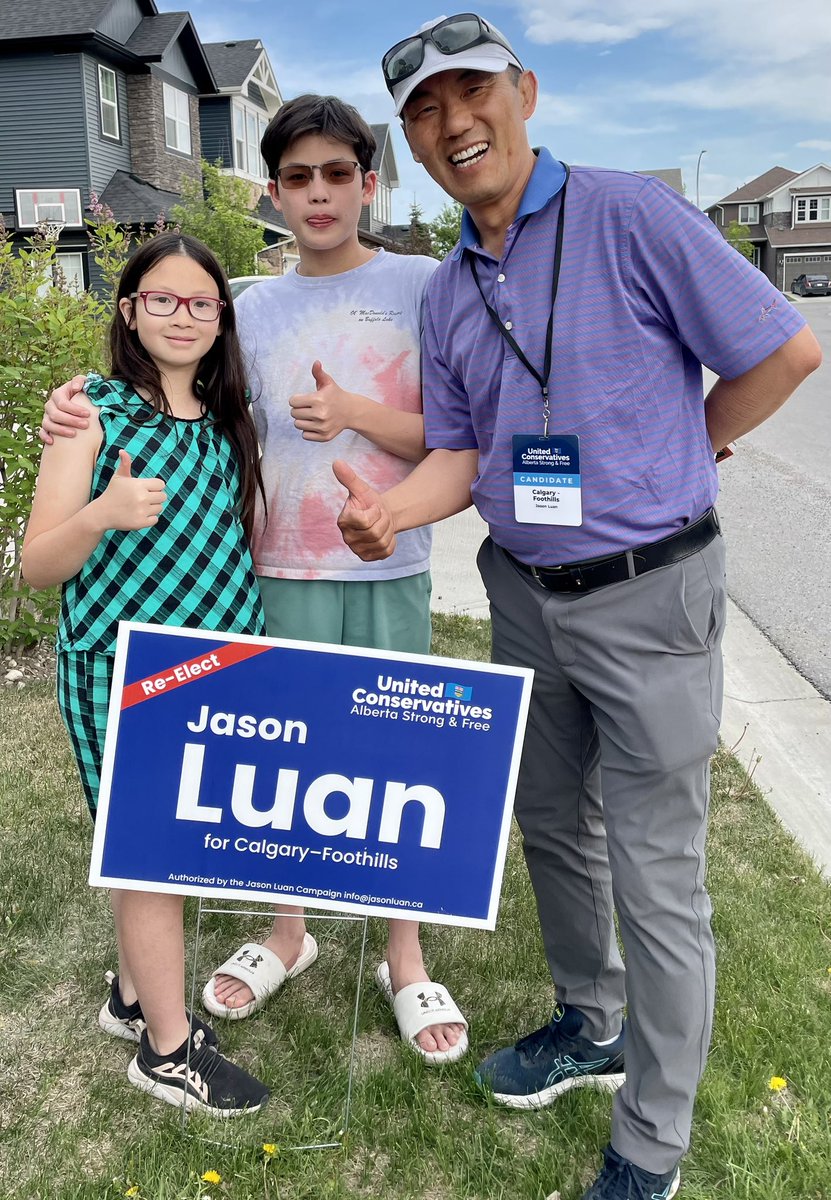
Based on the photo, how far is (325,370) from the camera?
2.67 metres

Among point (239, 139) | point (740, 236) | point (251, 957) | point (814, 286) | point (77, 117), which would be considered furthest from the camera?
point (740, 236)

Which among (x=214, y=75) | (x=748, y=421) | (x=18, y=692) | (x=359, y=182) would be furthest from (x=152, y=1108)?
(x=214, y=75)

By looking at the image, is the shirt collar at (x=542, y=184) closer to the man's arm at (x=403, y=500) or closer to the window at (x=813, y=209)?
the man's arm at (x=403, y=500)

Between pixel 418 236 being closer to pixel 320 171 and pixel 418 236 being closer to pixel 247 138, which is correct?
pixel 247 138

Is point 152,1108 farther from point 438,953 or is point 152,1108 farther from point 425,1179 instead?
point 438,953

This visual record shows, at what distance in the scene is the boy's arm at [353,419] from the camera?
245cm

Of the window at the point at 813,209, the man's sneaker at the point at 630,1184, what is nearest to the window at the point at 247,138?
the man's sneaker at the point at 630,1184

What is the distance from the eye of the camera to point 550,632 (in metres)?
2.23

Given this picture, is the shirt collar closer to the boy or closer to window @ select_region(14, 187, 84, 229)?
the boy

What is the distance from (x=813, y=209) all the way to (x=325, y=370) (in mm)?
97692

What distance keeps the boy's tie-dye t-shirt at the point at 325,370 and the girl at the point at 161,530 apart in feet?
0.41

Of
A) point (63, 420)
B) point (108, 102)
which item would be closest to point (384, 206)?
point (108, 102)

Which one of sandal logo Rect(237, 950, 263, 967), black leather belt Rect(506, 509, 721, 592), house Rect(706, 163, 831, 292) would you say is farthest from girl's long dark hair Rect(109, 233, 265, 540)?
house Rect(706, 163, 831, 292)

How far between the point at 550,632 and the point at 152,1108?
5.05ft
